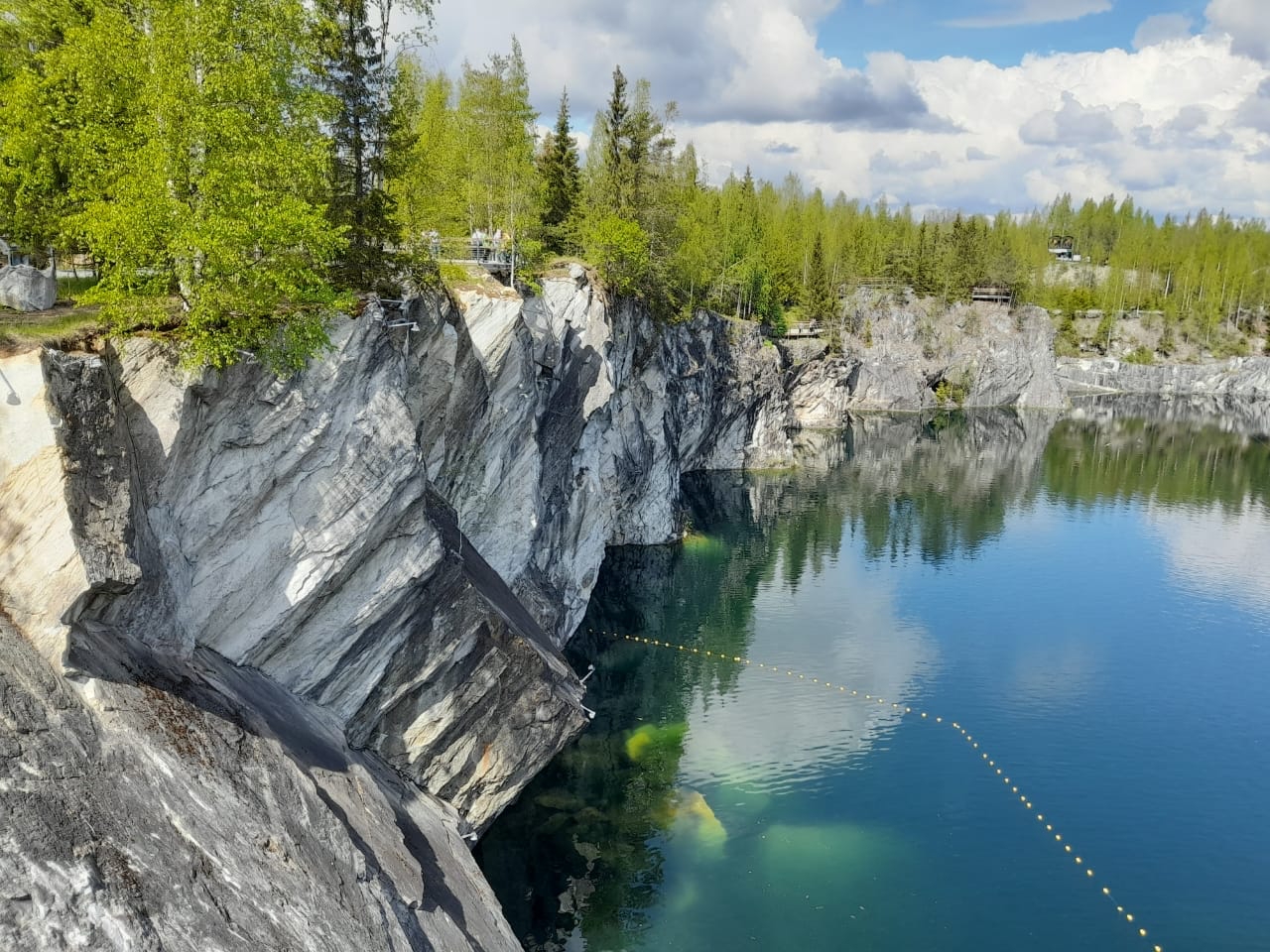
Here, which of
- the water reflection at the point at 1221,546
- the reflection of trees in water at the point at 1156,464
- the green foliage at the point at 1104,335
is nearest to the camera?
the water reflection at the point at 1221,546

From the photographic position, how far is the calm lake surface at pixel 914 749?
26891 millimetres

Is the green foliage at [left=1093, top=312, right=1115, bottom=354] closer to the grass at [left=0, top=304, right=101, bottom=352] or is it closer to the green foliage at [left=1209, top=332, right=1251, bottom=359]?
the green foliage at [left=1209, top=332, right=1251, bottom=359]

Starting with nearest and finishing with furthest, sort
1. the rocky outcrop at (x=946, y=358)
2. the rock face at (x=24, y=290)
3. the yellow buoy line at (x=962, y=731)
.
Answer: the rock face at (x=24, y=290) < the yellow buoy line at (x=962, y=731) < the rocky outcrop at (x=946, y=358)

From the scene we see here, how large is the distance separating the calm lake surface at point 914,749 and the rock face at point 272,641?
20.1ft

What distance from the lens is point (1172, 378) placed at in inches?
5999

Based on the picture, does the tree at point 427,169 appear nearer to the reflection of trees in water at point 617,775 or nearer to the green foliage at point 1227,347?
the reflection of trees in water at point 617,775

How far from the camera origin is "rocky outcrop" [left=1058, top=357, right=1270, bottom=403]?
15000 centimetres

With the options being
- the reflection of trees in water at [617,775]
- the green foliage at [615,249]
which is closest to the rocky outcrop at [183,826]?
the reflection of trees in water at [617,775]

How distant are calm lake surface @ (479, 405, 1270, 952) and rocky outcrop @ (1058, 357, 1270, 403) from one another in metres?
86.8

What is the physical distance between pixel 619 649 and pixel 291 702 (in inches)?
1075

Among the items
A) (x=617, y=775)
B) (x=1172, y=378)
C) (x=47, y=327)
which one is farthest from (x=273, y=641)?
(x=1172, y=378)

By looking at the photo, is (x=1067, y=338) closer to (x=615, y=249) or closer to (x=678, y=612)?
(x=615, y=249)

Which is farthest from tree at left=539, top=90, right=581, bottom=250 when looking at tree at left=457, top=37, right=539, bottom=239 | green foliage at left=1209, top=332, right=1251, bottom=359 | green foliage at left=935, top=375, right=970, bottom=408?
green foliage at left=1209, top=332, right=1251, bottom=359

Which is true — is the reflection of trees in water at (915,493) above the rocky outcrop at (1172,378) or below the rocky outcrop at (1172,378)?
below
